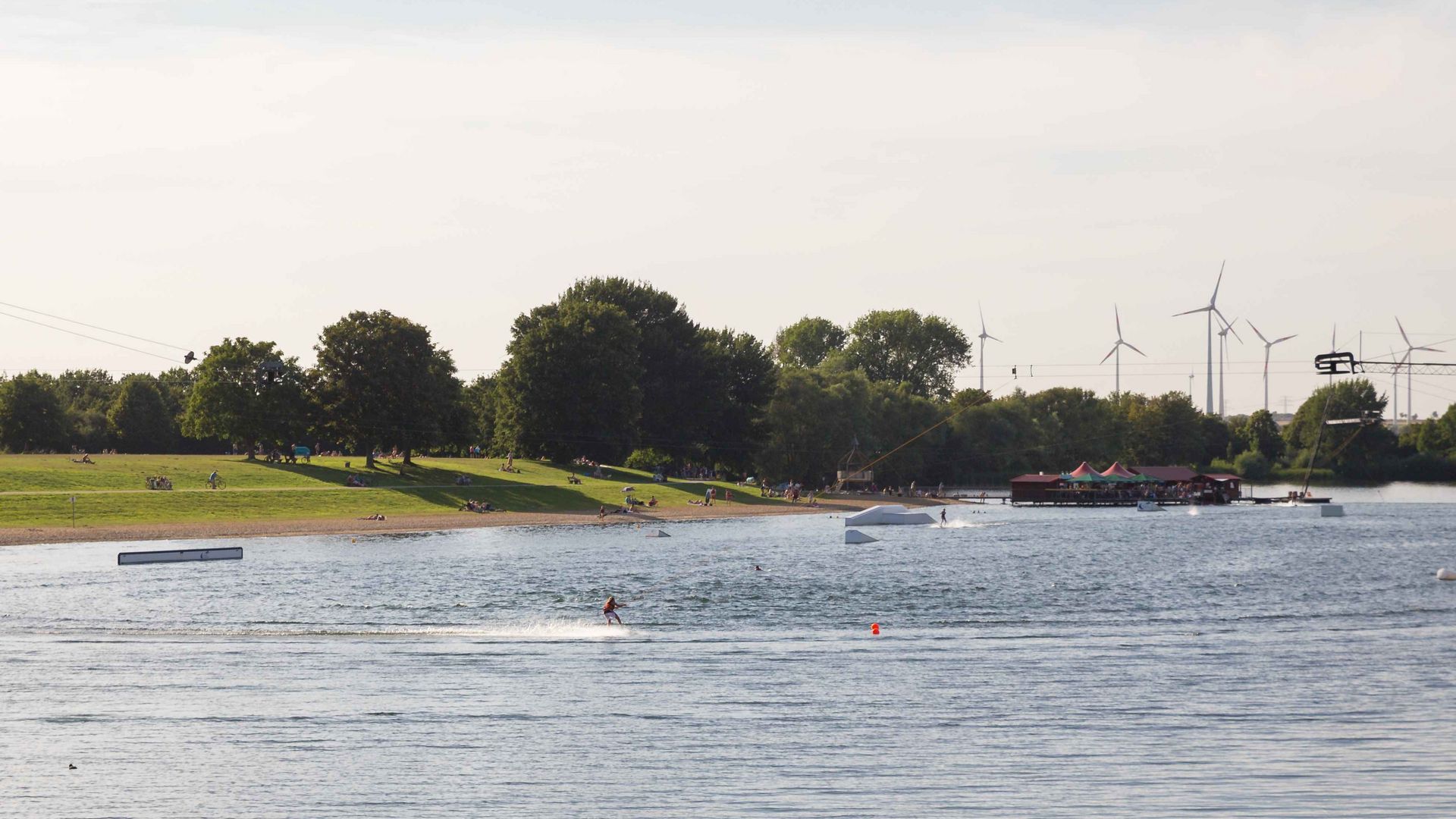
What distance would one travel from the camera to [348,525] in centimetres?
10188

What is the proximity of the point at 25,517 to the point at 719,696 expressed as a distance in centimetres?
7284

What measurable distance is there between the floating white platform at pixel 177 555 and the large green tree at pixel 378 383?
53501 millimetres

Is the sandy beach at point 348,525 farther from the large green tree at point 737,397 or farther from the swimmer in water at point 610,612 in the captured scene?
the swimmer in water at point 610,612

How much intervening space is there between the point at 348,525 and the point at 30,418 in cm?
7460

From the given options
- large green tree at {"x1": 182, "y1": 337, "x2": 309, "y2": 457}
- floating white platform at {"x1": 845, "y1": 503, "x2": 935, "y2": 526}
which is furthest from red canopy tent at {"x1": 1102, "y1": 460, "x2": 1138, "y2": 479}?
large green tree at {"x1": 182, "y1": 337, "x2": 309, "y2": 457}

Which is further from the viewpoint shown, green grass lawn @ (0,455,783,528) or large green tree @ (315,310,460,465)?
large green tree @ (315,310,460,465)

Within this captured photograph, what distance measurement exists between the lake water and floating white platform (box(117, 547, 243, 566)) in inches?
72.8

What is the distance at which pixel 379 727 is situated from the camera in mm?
31125

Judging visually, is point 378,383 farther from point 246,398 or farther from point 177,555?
point 177,555

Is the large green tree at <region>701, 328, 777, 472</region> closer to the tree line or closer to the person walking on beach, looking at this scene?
the tree line

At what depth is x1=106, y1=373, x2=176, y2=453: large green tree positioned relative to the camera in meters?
168

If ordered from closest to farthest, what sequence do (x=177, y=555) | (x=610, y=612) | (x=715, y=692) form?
1. (x=715, y=692)
2. (x=610, y=612)
3. (x=177, y=555)

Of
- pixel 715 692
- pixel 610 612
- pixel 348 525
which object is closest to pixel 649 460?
pixel 348 525

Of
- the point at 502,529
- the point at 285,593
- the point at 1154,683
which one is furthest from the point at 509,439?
the point at 1154,683
